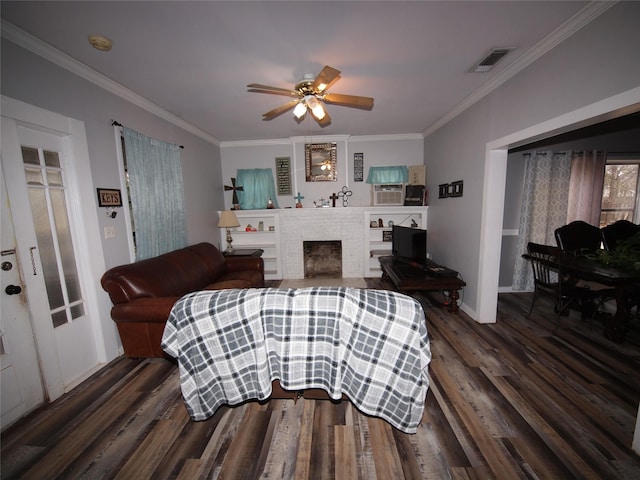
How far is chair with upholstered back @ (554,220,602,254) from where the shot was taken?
3.17 m

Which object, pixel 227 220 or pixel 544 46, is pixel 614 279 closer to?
pixel 544 46

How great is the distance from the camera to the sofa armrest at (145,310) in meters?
2.03

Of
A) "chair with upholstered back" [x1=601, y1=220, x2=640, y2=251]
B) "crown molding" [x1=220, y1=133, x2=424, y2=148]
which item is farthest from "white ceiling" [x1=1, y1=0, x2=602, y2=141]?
"chair with upholstered back" [x1=601, y1=220, x2=640, y2=251]

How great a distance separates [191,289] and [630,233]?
5854 millimetres

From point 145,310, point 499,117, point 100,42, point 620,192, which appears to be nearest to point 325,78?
point 100,42

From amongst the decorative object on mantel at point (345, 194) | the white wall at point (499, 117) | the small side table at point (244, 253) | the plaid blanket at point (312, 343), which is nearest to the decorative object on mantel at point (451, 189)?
the white wall at point (499, 117)

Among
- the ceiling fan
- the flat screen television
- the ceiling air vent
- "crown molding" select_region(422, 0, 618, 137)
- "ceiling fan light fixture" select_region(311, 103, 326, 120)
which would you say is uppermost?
the ceiling air vent

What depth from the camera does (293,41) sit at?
5.99 ft

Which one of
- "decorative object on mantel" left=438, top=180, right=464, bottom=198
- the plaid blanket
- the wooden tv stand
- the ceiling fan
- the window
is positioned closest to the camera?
the plaid blanket

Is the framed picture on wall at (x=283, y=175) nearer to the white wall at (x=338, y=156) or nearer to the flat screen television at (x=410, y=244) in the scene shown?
the white wall at (x=338, y=156)

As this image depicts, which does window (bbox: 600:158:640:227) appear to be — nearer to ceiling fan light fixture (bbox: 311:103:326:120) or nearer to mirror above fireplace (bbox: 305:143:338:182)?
mirror above fireplace (bbox: 305:143:338:182)

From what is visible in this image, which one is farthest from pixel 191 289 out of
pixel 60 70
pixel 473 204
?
pixel 473 204

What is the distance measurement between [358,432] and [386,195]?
3.90 metres

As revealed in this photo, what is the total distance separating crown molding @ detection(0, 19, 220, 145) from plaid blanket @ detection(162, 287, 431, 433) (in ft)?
7.30
